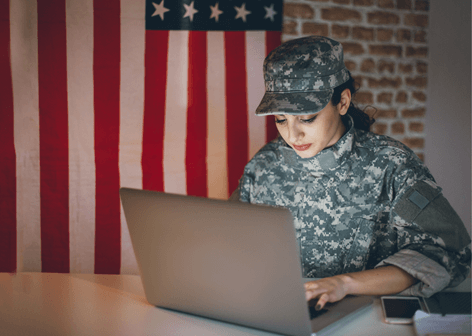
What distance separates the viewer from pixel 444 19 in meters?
2.11

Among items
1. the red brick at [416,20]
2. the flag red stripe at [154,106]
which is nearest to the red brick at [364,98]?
the red brick at [416,20]

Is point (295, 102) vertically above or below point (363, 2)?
below

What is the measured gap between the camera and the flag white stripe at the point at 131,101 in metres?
1.91

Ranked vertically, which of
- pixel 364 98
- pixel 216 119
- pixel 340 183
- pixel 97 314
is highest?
pixel 364 98

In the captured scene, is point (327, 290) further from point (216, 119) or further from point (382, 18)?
point (382, 18)

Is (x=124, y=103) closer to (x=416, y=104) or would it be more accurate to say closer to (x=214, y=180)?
(x=214, y=180)

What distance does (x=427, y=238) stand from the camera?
1143 mm

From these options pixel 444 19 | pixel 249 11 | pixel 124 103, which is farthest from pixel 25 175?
pixel 444 19

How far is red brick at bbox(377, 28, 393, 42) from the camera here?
2.16 meters

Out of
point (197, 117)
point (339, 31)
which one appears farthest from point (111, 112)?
point (339, 31)

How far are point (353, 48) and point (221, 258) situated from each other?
66.1 inches

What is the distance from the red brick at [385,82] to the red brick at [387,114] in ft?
0.44

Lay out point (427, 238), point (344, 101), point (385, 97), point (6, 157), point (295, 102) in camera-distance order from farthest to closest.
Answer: point (385, 97) → point (6, 157) → point (344, 101) → point (295, 102) → point (427, 238)

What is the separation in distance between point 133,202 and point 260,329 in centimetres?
39
